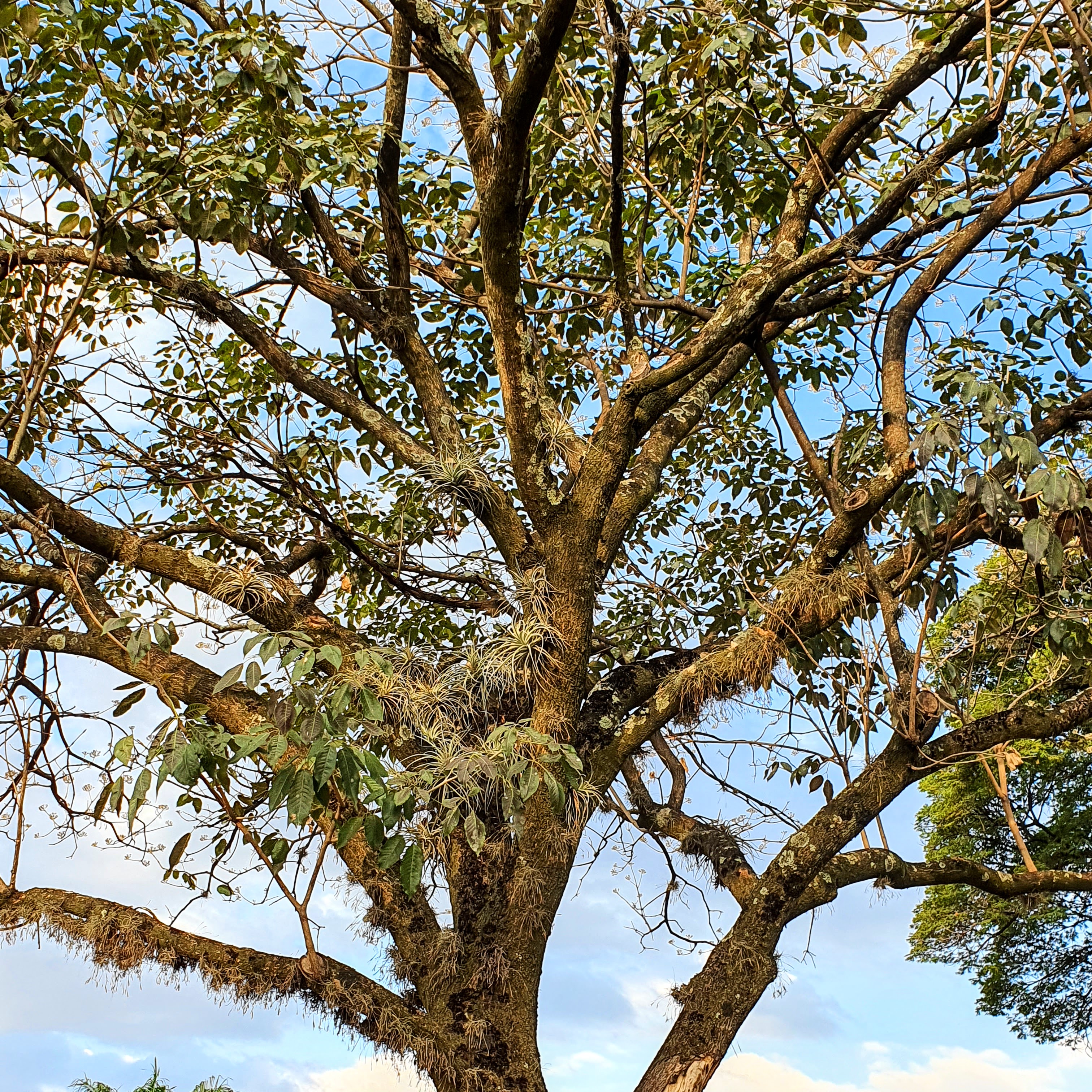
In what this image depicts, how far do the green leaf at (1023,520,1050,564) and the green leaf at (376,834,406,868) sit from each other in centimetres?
221

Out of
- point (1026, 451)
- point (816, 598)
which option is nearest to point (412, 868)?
point (816, 598)

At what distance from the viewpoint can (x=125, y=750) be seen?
2979mm

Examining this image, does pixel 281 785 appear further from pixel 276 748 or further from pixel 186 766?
pixel 186 766

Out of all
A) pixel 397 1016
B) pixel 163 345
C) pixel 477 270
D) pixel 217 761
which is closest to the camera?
pixel 217 761

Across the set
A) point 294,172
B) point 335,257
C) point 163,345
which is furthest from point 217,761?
point 163,345

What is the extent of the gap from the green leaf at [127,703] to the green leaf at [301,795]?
4.21ft

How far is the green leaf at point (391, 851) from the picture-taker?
3.07m

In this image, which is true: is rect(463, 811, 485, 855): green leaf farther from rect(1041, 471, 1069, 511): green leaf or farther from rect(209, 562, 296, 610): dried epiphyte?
rect(1041, 471, 1069, 511): green leaf

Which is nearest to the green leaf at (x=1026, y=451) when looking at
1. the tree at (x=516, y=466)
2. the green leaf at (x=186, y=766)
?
the tree at (x=516, y=466)

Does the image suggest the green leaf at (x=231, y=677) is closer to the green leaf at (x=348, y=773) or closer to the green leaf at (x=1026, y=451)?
the green leaf at (x=348, y=773)

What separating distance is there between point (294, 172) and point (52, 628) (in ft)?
7.03

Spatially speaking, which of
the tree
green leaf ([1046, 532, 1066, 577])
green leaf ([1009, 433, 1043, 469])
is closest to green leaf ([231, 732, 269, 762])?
the tree

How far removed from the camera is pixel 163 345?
6.80 m

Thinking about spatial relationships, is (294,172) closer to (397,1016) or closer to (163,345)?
(163,345)
